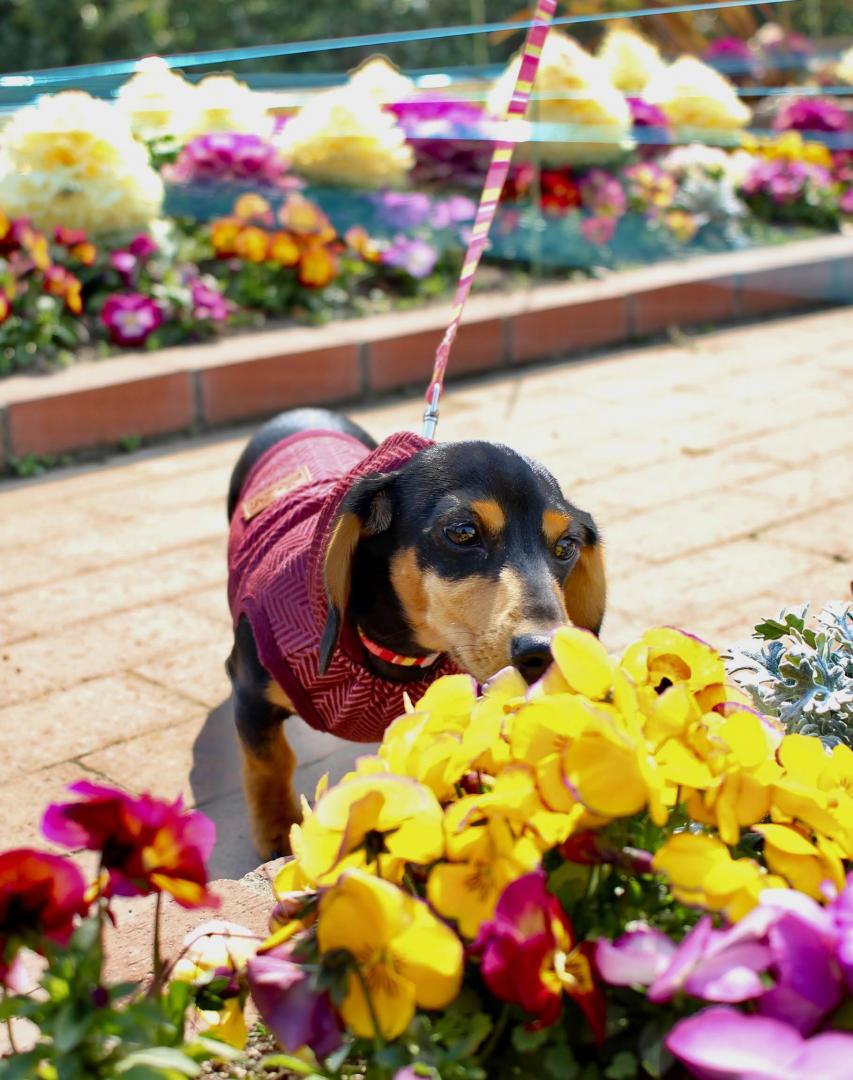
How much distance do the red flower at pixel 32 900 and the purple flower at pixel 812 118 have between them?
1108 cm

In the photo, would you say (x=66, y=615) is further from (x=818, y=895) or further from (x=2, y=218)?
(x=818, y=895)

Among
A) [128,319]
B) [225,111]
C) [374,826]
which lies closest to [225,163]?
[225,111]

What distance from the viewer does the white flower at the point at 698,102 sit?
1010 cm

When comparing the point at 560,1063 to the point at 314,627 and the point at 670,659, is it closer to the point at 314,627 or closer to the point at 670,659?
the point at 670,659

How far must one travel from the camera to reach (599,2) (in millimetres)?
15523

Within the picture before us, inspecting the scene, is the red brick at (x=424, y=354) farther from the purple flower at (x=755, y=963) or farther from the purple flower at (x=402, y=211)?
the purple flower at (x=755, y=963)

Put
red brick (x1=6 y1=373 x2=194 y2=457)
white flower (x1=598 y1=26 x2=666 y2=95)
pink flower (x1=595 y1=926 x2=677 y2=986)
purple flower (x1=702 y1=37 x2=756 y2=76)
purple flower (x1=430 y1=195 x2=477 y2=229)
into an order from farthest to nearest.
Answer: purple flower (x1=702 y1=37 x2=756 y2=76) → white flower (x1=598 y1=26 x2=666 y2=95) → purple flower (x1=430 y1=195 x2=477 y2=229) → red brick (x1=6 y1=373 x2=194 y2=457) → pink flower (x1=595 y1=926 x2=677 y2=986)

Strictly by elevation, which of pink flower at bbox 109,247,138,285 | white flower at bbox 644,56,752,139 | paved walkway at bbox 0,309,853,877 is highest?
white flower at bbox 644,56,752,139

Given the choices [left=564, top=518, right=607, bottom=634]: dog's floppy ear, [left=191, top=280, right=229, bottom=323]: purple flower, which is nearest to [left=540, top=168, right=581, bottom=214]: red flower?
[left=191, top=280, right=229, bottom=323]: purple flower

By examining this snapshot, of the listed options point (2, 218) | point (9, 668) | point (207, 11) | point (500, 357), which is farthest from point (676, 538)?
point (207, 11)

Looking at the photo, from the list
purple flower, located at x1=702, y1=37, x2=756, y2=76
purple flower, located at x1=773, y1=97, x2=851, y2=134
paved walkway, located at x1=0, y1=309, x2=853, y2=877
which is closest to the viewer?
paved walkway, located at x1=0, y1=309, x2=853, y2=877

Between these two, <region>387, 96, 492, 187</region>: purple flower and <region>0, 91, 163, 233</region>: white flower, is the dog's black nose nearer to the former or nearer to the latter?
<region>0, 91, 163, 233</region>: white flower

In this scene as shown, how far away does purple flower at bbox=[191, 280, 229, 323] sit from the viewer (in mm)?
6438

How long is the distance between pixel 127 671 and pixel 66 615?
443 mm
